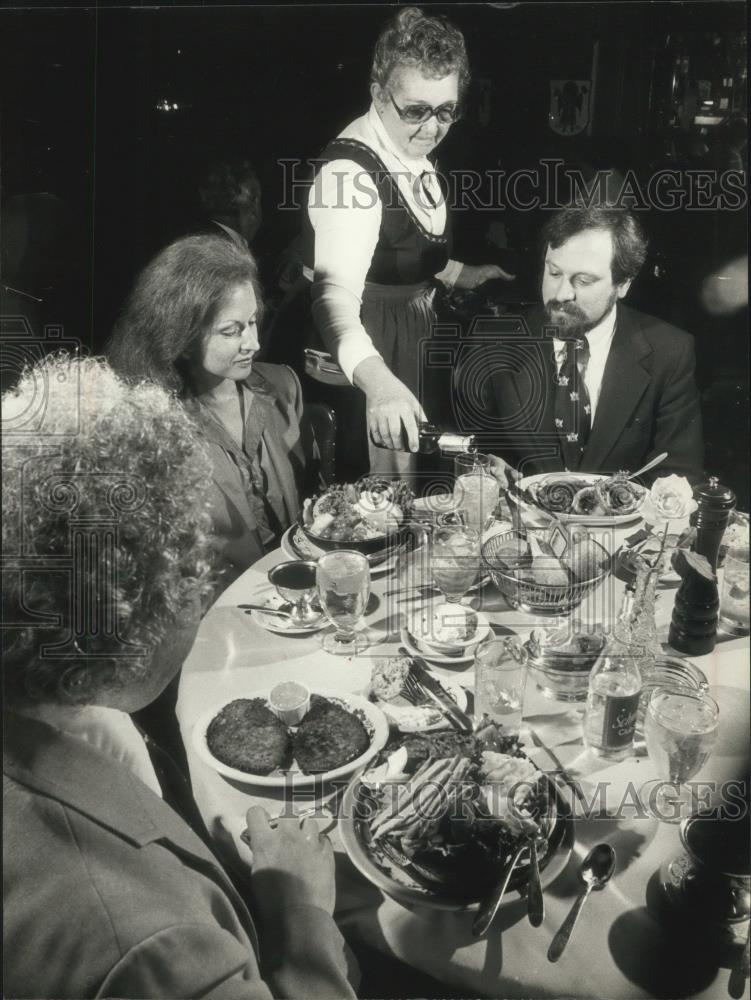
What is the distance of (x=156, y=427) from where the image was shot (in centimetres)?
135

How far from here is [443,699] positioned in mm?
1304

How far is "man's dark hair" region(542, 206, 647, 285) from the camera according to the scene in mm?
1323

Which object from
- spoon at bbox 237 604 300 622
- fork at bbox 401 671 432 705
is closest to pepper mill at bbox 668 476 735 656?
fork at bbox 401 671 432 705

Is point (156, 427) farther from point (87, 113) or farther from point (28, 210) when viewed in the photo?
point (87, 113)

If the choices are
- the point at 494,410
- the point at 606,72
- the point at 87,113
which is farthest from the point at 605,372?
the point at 87,113

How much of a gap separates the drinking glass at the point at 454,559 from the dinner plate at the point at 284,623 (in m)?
0.25

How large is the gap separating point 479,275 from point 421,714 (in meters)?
0.77

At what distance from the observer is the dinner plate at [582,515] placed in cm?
150

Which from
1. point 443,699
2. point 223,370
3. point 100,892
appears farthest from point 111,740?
point 223,370

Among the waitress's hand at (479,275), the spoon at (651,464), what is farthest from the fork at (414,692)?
the waitress's hand at (479,275)

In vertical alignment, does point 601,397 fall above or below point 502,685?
above

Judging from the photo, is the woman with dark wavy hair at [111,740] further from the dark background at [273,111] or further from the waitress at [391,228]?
the waitress at [391,228]

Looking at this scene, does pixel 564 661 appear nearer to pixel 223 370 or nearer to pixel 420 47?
pixel 223 370

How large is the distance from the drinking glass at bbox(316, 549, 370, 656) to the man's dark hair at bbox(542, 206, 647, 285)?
696 mm
